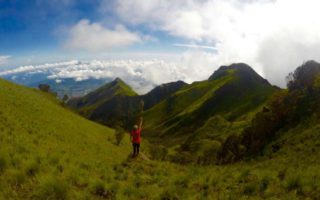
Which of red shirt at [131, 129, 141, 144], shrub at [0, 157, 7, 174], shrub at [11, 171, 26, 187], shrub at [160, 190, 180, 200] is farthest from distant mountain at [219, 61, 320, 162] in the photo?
shrub at [11, 171, 26, 187]

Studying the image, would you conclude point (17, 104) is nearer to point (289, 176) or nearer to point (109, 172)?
point (109, 172)

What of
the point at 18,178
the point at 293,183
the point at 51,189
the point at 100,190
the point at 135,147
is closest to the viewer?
the point at 51,189

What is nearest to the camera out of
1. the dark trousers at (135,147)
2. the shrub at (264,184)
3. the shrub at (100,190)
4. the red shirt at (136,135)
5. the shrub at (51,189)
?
the shrub at (51,189)

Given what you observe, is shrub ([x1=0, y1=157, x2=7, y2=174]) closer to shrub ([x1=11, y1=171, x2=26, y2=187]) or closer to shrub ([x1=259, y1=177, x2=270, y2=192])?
shrub ([x1=11, y1=171, x2=26, y2=187])

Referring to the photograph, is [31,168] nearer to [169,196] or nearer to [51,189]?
[51,189]

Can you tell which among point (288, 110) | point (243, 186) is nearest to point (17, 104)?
point (243, 186)

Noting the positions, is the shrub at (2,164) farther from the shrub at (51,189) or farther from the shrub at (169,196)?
the shrub at (169,196)

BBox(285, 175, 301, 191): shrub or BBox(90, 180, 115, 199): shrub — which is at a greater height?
BBox(285, 175, 301, 191): shrub

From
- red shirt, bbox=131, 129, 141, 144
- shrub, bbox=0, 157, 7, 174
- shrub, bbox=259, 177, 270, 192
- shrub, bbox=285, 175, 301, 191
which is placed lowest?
shrub, bbox=259, 177, 270, 192

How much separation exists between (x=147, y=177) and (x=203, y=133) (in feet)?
412

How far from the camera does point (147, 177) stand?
1848cm

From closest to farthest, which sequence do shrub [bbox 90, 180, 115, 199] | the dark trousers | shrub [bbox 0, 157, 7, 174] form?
shrub [bbox 90, 180, 115, 199] < shrub [bbox 0, 157, 7, 174] < the dark trousers

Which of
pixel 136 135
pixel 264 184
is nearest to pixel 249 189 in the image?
pixel 264 184

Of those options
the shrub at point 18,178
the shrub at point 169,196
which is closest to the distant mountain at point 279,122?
the shrub at point 169,196
